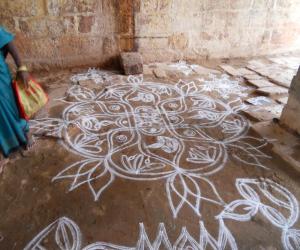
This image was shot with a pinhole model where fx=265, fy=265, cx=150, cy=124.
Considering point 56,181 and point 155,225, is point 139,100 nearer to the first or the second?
point 56,181

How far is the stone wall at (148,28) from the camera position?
144 inches

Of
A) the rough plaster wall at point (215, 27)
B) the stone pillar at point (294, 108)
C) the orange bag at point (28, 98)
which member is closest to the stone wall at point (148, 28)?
the rough plaster wall at point (215, 27)

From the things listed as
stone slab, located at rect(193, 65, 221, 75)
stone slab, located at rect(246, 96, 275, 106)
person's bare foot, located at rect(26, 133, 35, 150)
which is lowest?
stone slab, located at rect(246, 96, 275, 106)

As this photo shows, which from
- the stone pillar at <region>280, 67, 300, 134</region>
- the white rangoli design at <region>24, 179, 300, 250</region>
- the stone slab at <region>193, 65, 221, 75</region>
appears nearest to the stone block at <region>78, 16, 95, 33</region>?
the stone slab at <region>193, 65, 221, 75</region>

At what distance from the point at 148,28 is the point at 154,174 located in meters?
2.85

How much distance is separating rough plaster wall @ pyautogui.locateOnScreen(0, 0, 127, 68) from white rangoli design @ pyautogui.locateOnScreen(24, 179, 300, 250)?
9.48 feet

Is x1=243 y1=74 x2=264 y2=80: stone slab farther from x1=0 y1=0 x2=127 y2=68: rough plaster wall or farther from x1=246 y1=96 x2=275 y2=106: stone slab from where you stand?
x1=0 y1=0 x2=127 y2=68: rough plaster wall

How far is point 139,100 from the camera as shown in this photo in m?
3.21

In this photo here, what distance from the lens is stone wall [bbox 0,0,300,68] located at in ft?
12.0

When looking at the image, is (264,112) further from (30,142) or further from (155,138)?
(30,142)

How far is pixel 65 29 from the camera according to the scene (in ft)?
12.5

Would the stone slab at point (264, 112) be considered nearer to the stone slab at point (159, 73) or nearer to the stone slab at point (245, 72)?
the stone slab at point (245, 72)

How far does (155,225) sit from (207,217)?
1.14 feet

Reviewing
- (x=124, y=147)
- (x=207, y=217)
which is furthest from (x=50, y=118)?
(x=207, y=217)
